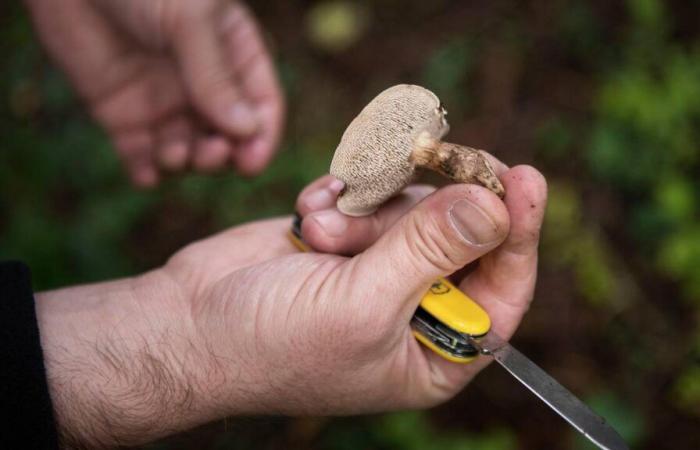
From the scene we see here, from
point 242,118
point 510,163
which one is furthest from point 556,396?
point 510,163

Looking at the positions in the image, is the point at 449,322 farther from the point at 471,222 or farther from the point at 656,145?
the point at 656,145

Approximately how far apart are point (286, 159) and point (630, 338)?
68.9 inches

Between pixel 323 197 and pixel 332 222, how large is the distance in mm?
107

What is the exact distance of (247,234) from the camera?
1.88 m

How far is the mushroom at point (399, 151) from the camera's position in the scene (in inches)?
56.0

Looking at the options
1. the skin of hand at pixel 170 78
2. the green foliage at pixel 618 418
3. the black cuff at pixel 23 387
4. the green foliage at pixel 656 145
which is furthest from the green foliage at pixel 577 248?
the black cuff at pixel 23 387

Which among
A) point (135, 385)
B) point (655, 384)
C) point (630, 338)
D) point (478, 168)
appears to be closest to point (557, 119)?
point (630, 338)

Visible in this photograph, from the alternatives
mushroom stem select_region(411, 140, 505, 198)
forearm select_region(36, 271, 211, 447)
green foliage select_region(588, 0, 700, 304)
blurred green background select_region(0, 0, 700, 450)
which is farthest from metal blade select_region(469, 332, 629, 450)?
green foliage select_region(588, 0, 700, 304)

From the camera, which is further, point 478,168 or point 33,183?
point 33,183

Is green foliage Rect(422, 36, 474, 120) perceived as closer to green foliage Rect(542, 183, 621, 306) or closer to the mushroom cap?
green foliage Rect(542, 183, 621, 306)

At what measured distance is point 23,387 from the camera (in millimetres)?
1438

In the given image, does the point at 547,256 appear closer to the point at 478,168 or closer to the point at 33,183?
the point at 478,168

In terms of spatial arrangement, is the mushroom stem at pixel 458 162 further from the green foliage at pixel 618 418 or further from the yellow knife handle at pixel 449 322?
the green foliage at pixel 618 418

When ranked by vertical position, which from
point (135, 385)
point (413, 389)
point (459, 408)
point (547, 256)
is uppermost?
point (135, 385)
